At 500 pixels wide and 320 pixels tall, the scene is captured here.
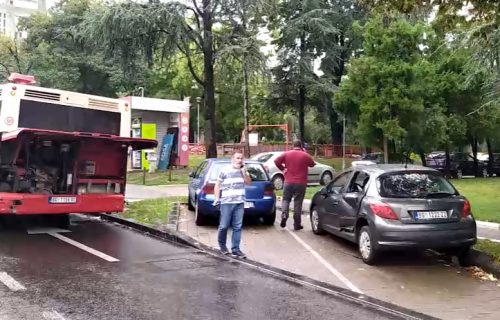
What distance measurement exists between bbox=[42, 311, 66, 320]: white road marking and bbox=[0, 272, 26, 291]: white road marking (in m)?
1.16

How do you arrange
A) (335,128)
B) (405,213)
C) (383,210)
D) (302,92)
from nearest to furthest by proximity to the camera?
(405,213) → (383,210) → (302,92) → (335,128)

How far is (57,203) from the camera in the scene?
11234mm

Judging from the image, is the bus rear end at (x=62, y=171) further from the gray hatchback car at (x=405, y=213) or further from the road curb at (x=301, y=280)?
the gray hatchback car at (x=405, y=213)

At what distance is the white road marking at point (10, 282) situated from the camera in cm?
672

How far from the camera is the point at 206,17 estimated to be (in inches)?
1054

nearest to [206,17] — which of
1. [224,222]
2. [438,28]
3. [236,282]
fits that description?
[438,28]

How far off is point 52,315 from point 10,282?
1.69 m

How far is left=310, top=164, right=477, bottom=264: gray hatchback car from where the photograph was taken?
820 centimetres

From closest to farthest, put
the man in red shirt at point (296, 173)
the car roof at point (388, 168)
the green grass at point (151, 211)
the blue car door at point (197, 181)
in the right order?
the car roof at point (388, 168), the man in red shirt at point (296, 173), the blue car door at point (197, 181), the green grass at point (151, 211)

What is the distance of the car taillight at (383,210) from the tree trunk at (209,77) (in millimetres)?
18947

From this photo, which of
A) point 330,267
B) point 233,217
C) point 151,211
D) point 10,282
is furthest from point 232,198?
point 151,211

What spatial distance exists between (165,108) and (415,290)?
1017 inches

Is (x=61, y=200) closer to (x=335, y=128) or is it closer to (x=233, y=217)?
(x=233, y=217)

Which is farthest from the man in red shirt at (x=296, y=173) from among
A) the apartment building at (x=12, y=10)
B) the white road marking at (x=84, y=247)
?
the apartment building at (x=12, y=10)
